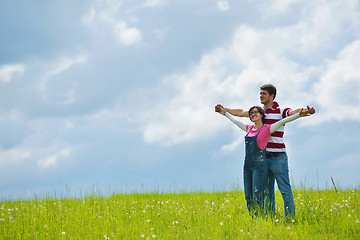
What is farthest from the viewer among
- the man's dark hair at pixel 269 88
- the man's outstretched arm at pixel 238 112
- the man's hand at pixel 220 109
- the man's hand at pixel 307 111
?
the man's hand at pixel 220 109

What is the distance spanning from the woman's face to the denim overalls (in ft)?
1.23

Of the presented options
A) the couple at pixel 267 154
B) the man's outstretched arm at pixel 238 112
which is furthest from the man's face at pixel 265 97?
the man's outstretched arm at pixel 238 112

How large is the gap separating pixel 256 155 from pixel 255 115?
0.93 metres

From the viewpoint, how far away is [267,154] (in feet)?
26.7

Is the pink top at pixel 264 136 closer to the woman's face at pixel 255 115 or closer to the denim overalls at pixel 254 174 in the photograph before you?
the denim overalls at pixel 254 174

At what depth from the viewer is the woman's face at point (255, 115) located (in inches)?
323

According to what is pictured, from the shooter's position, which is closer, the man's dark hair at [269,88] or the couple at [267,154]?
the couple at [267,154]

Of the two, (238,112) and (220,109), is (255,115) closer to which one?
(238,112)

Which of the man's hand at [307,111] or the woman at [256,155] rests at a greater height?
the man's hand at [307,111]

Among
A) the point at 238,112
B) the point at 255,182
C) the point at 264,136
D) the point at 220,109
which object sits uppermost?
the point at 220,109

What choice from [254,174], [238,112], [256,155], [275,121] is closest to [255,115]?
[275,121]

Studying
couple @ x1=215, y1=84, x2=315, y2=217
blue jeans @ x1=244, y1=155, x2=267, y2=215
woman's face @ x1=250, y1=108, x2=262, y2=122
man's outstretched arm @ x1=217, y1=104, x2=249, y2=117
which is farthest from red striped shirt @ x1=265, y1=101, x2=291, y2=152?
Result: man's outstretched arm @ x1=217, y1=104, x2=249, y2=117

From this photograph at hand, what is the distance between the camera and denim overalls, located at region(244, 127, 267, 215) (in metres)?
7.99

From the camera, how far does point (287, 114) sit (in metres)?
8.23
